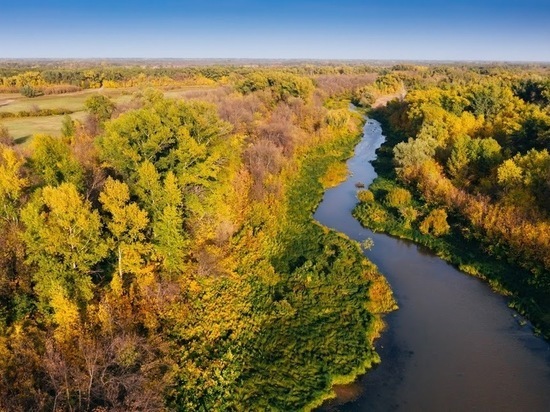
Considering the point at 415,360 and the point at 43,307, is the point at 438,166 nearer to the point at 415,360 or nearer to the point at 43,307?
the point at 415,360

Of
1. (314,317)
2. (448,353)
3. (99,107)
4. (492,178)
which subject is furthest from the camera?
(99,107)

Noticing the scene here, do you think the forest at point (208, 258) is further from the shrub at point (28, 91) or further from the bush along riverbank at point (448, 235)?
the shrub at point (28, 91)

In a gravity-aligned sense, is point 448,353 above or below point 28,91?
below

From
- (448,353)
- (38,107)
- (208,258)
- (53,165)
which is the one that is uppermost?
(38,107)

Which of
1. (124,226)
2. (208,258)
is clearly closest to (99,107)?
(208,258)

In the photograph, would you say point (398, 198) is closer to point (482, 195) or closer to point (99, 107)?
point (482, 195)

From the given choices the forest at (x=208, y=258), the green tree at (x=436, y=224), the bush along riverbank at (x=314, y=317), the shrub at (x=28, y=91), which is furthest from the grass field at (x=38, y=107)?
the green tree at (x=436, y=224)

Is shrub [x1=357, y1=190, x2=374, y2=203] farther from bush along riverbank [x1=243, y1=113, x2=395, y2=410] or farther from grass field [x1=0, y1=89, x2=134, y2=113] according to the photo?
grass field [x1=0, y1=89, x2=134, y2=113]
